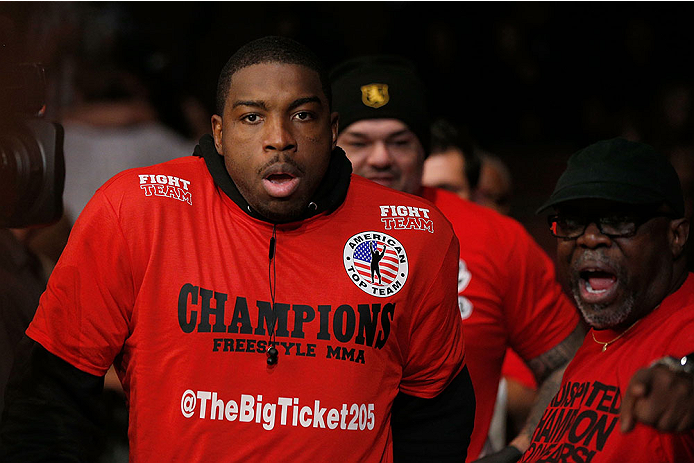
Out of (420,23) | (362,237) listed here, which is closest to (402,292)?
(362,237)

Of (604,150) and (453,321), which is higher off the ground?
(604,150)

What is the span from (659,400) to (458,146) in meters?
2.49

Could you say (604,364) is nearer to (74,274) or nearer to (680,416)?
(680,416)

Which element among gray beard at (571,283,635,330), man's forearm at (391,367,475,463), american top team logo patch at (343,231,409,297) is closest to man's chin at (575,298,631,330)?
gray beard at (571,283,635,330)

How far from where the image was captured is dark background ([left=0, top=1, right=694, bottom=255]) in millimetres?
5305

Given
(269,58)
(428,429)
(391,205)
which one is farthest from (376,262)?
(269,58)

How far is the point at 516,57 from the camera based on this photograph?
6398 millimetres

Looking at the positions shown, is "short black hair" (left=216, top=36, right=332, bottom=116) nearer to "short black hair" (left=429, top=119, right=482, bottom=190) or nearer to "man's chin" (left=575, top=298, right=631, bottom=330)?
"man's chin" (left=575, top=298, right=631, bottom=330)

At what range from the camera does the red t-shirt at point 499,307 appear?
316 centimetres

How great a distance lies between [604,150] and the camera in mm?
2486

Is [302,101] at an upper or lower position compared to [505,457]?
upper

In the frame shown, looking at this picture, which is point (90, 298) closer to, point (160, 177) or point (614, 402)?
point (160, 177)

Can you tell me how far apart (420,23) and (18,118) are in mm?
3897

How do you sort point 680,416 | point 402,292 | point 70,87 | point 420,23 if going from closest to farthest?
1. point 680,416
2. point 402,292
3. point 70,87
4. point 420,23
